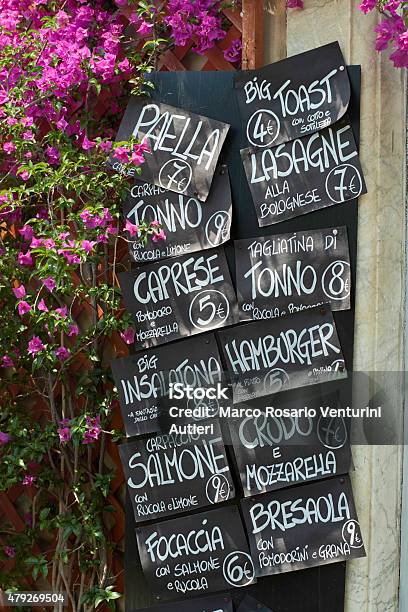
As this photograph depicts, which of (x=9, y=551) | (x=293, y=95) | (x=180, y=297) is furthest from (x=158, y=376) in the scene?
(x=293, y=95)

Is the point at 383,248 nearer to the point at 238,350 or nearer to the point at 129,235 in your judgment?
Answer: the point at 238,350

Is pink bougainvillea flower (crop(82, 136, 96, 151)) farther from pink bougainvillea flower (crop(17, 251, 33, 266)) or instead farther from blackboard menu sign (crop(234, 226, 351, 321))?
blackboard menu sign (crop(234, 226, 351, 321))

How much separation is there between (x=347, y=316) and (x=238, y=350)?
391mm

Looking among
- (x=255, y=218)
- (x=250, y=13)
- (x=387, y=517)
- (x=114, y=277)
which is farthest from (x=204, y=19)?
(x=387, y=517)

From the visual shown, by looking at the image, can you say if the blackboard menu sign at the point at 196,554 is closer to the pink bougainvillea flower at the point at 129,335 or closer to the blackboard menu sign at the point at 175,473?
the blackboard menu sign at the point at 175,473

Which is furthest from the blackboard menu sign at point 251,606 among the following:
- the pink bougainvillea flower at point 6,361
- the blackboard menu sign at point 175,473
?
the pink bougainvillea flower at point 6,361

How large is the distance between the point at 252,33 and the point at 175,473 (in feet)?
5.14

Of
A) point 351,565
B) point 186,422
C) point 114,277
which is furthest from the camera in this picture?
point 114,277

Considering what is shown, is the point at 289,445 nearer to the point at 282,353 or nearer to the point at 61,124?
the point at 282,353

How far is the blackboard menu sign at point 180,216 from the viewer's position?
306 cm

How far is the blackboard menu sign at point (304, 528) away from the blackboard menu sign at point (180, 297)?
0.63 metres

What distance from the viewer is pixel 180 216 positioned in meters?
3.11

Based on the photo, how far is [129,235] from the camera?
3189 millimetres

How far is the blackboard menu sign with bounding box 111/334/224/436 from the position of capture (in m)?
3.07
